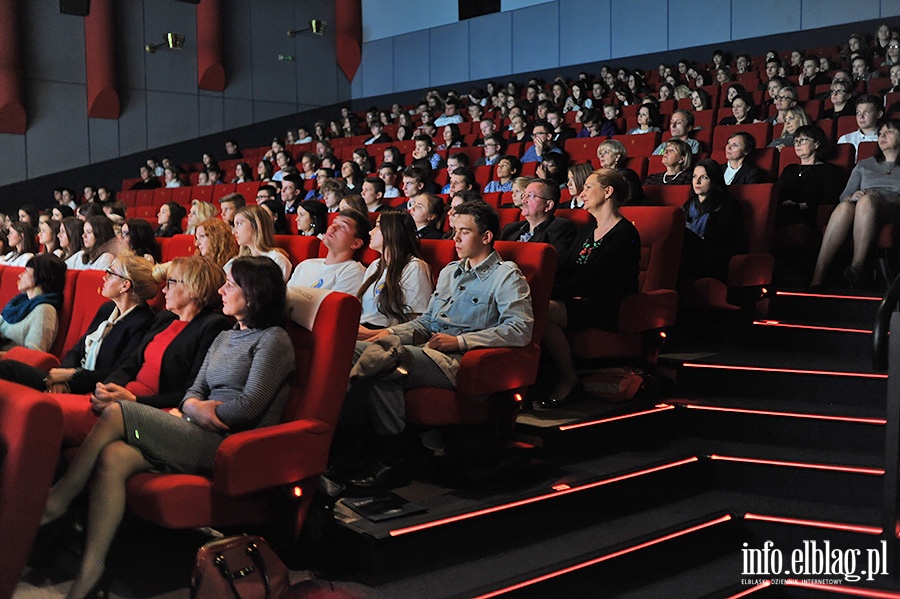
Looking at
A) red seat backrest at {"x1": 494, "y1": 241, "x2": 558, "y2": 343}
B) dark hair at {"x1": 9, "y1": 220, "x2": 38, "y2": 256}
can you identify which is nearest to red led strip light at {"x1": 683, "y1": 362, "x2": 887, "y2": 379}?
red seat backrest at {"x1": 494, "y1": 241, "x2": 558, "y2": 343}

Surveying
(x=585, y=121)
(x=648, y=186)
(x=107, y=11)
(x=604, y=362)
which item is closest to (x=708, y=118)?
(x=585, y=121)

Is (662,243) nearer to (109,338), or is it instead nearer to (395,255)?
(395,255)

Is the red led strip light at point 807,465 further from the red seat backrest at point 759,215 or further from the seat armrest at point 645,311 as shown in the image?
the red seat backrest at point 759,215

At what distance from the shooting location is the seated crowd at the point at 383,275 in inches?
73.0

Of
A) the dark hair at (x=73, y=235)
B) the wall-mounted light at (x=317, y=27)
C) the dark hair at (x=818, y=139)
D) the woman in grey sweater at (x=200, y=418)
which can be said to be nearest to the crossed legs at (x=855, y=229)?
the dark hair at (x=818, y=139)

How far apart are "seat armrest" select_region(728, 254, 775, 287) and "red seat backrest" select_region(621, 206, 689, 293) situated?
238mm

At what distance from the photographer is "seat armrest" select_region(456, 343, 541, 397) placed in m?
2.21

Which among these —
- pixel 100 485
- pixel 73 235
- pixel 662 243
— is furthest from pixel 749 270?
pixel 73 235

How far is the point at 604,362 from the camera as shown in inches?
113

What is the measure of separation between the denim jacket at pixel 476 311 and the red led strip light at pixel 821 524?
30.2 inches

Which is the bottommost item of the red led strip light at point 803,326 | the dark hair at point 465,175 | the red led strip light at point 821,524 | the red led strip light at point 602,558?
the red led strip light at point 602,558

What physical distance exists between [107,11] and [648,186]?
276 inches

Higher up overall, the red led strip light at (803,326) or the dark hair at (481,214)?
the dark hair at (481,214)

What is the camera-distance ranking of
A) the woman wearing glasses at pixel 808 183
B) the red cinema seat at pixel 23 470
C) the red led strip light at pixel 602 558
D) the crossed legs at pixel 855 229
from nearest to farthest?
the red cinema seat at pixel 23 470
the red led strip light at pixel 602 558
the crossed legs at pixel 855 229
the woman wearing glasses at pixel 808 183
